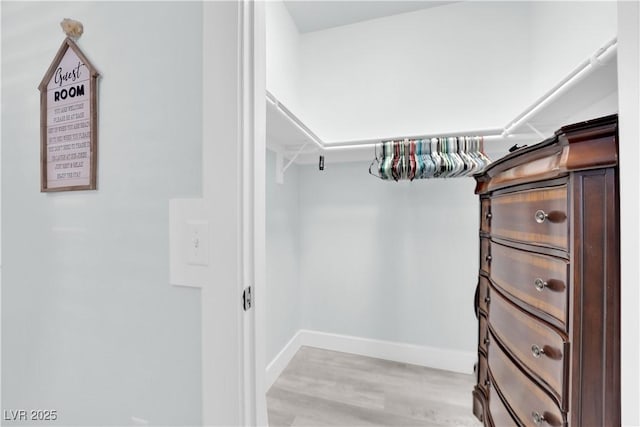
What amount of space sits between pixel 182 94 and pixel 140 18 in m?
0.24

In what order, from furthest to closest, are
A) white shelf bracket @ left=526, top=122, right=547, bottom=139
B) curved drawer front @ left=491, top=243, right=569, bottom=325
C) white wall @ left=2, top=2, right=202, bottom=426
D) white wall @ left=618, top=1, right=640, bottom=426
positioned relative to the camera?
white shelf bracket @ left=526, top=122, right=547, bottom=139
curved drawer front @ left=491, top=243, right=569, bottom=325
white wall @ left=2, top=2, right=202, bottom=426
white wall @ left=618, top=1, right=640, bottom=426

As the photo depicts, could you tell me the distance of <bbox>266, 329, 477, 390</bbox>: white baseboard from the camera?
2.02 meters

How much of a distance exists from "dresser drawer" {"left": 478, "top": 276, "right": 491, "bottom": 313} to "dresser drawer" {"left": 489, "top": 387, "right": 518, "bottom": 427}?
0.34 metres

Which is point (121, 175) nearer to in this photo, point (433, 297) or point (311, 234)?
point (311, 234)

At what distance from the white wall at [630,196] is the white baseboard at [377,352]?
1.72 meters

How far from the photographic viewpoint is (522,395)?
0.91 meters

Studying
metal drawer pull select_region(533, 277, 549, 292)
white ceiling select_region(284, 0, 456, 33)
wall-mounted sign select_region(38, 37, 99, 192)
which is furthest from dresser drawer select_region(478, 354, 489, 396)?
white ceiling select_region(284, 0, 456, 33)

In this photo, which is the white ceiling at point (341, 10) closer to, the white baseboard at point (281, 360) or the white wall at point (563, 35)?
the white wall at point (563, 35)

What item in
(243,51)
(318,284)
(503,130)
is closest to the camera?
(243,51)

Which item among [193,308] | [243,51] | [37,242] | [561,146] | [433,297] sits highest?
[243,51]

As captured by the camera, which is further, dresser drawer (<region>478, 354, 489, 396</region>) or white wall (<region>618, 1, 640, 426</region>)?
dresser drawer (<region>478, 354, 489, 396</region>)

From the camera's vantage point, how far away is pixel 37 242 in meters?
0.77

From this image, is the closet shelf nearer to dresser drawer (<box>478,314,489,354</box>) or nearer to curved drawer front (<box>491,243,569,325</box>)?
curved drawer front (<box>491,243,569,325</box>)

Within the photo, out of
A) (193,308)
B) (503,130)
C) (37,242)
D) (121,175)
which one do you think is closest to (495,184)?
(503,130)
